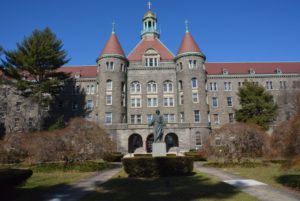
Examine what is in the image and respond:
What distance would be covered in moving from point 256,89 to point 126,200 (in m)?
34.2

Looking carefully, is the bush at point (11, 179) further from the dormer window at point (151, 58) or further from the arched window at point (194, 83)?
the dormer window at point (151, 58)

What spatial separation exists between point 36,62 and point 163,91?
20624 millimetres

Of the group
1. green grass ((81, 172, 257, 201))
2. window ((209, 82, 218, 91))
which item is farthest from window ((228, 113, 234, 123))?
green grass ((81, 172, 257, 201))

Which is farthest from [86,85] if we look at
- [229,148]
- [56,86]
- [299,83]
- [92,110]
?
[299,83]

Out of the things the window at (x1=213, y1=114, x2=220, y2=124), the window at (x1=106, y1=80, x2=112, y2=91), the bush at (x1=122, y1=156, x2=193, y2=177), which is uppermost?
the window at (x1=106, y1=80, x2=112, y2=91)

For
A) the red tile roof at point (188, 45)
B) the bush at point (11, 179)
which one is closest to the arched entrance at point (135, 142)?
the red tile roof at point (188, 45)

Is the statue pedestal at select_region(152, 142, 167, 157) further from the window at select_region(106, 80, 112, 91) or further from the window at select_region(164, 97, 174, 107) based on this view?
the window at select_region(164, 97, 174, 107)

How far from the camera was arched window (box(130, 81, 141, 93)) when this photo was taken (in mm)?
46656

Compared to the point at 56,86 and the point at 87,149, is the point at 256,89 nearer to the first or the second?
the point at 87,149

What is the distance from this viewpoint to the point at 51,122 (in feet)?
159

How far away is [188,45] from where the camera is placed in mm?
45750

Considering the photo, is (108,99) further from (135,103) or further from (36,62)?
(36,62)

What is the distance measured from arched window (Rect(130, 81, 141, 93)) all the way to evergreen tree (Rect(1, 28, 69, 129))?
12137mm

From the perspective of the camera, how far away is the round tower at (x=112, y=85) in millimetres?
43312
